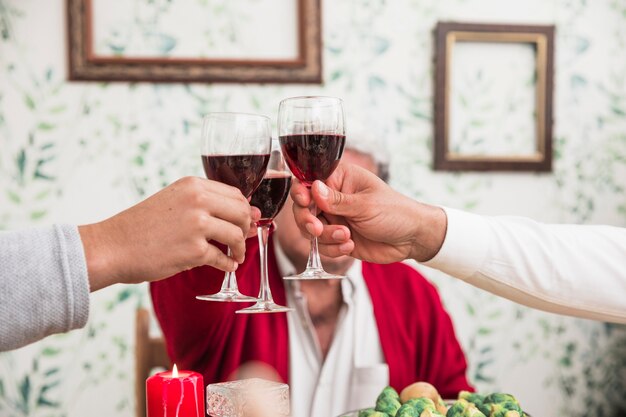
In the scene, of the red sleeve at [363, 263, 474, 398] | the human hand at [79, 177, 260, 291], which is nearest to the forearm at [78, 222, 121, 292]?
the human hand at [79, 177, 260, 291]

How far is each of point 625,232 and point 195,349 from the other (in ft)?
3.32

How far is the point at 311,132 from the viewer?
1.11 meters

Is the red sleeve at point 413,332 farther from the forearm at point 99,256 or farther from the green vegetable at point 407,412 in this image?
the forearm at point 99,256

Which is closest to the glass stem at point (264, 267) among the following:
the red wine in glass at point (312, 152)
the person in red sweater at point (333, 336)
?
the red wine in glass at point (312, 152)

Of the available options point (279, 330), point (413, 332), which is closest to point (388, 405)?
point (279, 330)

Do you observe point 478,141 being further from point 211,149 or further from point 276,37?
point 211,149

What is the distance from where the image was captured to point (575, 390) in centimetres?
278

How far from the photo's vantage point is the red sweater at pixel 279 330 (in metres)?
1.61

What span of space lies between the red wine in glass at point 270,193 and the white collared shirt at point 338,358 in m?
0.73

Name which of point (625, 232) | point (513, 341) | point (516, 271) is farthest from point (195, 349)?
point (513, 341)

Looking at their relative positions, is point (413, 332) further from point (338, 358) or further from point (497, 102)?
point (497, 102)

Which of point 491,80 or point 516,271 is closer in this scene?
point 516,271

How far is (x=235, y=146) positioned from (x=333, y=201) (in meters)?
0.25

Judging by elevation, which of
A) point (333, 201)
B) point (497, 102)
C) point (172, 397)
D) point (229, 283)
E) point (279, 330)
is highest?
point (497, 102)
